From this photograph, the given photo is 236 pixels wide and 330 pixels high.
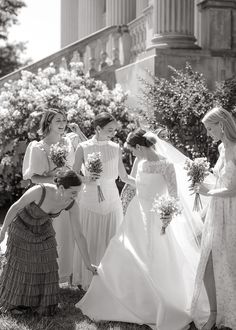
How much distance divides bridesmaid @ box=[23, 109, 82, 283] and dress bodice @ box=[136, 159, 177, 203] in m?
1.12

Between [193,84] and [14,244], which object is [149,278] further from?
[193,84]

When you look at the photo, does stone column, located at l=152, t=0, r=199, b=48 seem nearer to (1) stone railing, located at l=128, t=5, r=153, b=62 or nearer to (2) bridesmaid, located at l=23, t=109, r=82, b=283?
(1) stone railing, located at l=128, t=5, r=153, b=62

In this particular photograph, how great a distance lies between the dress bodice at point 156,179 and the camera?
5.92m

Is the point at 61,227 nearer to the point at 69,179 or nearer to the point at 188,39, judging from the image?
the point at 69,179

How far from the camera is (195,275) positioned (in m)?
5.71

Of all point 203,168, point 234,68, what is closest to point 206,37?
point 234,68

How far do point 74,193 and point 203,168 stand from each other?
48.4 inches

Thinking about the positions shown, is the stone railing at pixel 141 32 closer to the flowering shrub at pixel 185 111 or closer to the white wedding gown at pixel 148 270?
the flowering shrub at pixel 185 111

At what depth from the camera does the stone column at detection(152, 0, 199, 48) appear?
11922 millimetres

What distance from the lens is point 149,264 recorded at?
561 cm

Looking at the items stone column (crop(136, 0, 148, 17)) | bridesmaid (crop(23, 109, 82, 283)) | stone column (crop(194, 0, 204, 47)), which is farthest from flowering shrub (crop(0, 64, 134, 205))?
stone column (crop(136, 0, 148, 17))

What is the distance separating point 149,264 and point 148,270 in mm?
68

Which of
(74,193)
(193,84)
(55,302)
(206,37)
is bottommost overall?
(55,302)

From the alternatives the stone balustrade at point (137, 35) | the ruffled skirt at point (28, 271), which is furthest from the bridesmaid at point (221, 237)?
the stone balustrade at point (137, 35)
